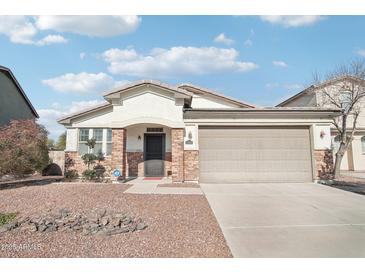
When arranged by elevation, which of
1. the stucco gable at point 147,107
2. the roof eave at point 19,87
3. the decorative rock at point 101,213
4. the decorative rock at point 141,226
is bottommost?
the decorative rock at point 141,226

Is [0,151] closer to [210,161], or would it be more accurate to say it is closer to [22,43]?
[22,43]

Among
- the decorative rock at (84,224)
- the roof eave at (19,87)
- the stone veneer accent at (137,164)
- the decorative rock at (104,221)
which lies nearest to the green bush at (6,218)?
the decorative rock at (84,224)

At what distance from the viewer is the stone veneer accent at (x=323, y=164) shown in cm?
1112

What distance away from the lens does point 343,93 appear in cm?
1393

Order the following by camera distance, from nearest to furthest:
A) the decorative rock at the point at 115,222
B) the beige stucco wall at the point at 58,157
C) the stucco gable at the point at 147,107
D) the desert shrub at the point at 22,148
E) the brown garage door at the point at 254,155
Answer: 1. the decorative rock at the point at 115,222
2. the desert shrub at the point at 22,148
3. the brown garage door at the point at 254,155
4. the stucco gable at the point at 147,107
5. the beige stucco wall at the point at 58,157

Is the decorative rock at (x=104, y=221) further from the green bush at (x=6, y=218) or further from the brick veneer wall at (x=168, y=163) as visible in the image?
the brick veneer wall at (x=168, y=163)

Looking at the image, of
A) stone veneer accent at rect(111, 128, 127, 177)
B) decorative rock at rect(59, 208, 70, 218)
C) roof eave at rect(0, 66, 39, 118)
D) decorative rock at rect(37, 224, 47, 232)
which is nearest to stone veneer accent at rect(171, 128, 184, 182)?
stone veneer accent at rect(111, 128, 127, 177)

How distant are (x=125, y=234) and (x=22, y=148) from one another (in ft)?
24.0

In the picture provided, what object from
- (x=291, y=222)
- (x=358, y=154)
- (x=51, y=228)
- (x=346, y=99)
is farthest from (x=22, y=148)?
(x=358, y=154)

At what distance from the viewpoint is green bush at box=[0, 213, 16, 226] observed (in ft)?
17.0

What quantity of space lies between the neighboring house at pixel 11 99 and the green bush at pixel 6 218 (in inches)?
499

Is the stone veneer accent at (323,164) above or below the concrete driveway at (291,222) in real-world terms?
above
